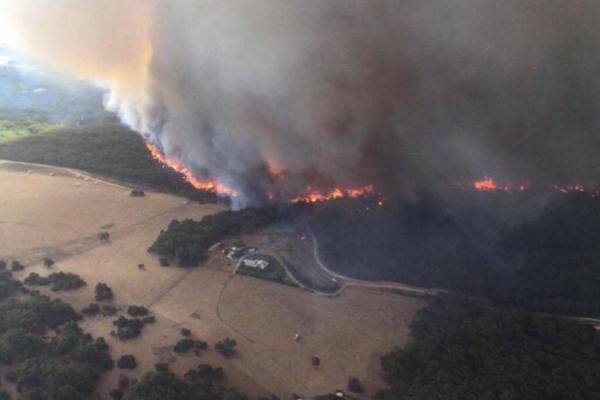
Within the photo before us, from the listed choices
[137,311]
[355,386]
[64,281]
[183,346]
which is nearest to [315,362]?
[355,386]

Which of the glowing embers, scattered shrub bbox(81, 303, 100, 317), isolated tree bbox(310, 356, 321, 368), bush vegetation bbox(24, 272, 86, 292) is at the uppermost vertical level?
the glowing embers

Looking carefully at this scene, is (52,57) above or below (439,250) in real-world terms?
above

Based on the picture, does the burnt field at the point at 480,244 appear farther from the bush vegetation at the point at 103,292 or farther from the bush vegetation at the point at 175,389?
the bush vegetation at the point at 103,292

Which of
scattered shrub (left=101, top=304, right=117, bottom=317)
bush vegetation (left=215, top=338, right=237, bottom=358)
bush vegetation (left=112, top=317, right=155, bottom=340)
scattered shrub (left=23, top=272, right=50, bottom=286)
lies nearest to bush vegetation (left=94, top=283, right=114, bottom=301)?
scattered shrub (left=101, top=304, right=117, bottom=317)

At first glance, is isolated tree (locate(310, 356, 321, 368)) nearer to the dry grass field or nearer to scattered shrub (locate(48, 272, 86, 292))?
the dry grass field

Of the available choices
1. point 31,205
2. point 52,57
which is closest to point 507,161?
point 31,205

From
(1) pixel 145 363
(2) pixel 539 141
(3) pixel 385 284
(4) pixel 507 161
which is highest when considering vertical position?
(2) pixel 539 141

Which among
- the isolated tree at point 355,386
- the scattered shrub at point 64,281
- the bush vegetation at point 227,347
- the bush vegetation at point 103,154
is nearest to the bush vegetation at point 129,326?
the bush vegetation at point 227,347

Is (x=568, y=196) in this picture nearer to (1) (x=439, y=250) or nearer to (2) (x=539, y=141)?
(2) (x=539, y=141)
